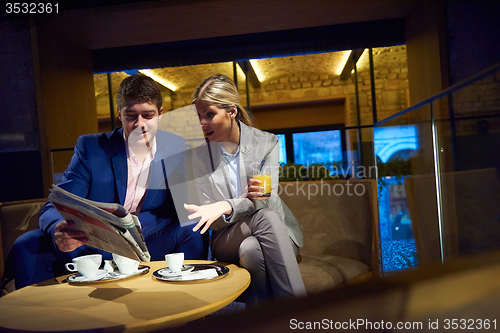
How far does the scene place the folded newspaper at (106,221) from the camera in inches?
35.8

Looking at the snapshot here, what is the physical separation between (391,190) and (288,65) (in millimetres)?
4192

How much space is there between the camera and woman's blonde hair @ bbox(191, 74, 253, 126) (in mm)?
1664

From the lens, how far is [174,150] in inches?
69.6

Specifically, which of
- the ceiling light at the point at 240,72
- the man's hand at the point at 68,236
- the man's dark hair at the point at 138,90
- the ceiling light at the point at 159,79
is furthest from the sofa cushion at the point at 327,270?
the ceiling light at the point at 159,79

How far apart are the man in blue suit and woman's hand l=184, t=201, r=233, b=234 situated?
23 cm

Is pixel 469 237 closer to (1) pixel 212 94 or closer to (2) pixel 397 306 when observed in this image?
(1) pixel 212 94

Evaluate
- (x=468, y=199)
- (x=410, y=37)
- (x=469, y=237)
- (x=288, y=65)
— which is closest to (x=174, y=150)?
(x=468, y=199)

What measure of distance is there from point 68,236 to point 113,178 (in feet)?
1.70

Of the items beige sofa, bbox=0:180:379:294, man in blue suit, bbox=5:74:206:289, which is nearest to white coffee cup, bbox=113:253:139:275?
man in blue suit, bbox=5:74:206:289

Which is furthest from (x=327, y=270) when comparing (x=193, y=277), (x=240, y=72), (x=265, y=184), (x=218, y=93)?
(x=240, y=72)

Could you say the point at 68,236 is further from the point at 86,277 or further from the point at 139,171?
the point at 139,171

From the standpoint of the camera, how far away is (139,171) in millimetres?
1720

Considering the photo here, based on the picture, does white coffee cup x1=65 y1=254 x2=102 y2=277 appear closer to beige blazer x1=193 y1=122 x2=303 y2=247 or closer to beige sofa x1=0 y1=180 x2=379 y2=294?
beige blazer x1=193 y1=122 x2=303 y2=247

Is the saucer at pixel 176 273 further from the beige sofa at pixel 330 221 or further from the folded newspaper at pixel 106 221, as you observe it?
the beige sofa at pixel 330 221
